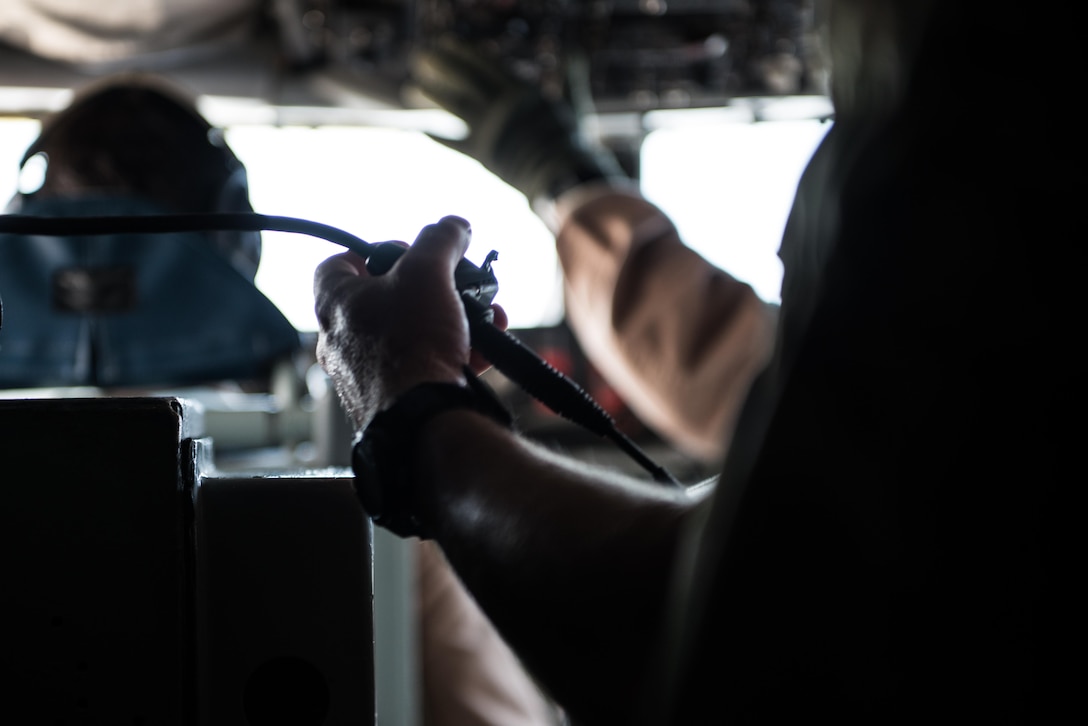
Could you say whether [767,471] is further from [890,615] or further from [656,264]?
[656,264]

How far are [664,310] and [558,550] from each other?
864 mm

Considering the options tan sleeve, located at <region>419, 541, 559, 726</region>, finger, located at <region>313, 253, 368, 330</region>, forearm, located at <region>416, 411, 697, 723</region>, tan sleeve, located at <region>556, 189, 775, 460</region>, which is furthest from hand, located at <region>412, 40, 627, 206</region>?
forearm, located at <region>416, 411, 697, 723</region>

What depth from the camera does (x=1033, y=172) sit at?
0.67ft

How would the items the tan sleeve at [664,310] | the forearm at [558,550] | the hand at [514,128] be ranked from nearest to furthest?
the forearm at [558,550]
the tan sleeve at [664,310]
the hand at [514,128]

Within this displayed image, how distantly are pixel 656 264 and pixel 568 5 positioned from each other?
85cm

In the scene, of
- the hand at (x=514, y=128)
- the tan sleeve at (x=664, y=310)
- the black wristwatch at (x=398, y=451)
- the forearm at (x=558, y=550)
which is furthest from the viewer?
the hand at (x=514, y=128)

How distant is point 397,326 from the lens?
42cm

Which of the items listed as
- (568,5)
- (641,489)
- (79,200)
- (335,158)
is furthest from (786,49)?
(641,489)

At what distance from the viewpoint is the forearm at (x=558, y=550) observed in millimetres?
279

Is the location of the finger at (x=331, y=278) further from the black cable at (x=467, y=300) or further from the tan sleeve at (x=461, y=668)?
the tan sleeve at (x=461, y=668)

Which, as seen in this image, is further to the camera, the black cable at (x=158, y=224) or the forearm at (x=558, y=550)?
the black cable at (x=158, y=224)

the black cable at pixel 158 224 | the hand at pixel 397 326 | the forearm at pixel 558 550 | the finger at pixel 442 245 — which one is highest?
the black cable at pixel 158 224

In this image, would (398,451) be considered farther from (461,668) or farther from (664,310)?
(664,310)

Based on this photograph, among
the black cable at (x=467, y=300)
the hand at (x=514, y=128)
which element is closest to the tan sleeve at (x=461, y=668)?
the black cable at (x=467, y=300)
